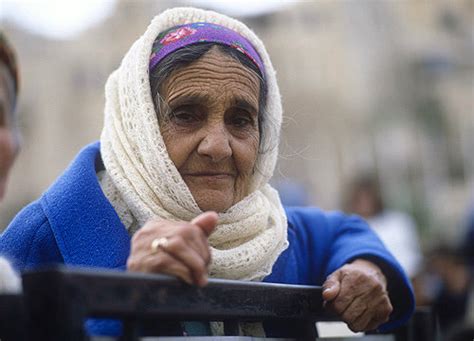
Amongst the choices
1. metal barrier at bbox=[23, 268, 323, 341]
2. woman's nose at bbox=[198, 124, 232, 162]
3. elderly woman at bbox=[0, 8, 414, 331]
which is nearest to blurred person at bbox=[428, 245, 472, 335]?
elderly woman at bbox=[0, 8, 414, 331]

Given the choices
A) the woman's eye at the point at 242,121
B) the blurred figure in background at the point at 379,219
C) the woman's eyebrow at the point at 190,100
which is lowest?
the blurred figure in background at the point at 379,219

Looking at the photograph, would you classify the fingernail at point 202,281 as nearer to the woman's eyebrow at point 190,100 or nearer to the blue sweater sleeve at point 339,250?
the woman's eyebrow at point 190,100

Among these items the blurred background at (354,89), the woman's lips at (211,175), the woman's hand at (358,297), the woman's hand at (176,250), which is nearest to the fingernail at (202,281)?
the woman's hand at (176,250)

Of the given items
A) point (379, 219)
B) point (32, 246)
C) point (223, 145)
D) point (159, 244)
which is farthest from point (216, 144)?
point (379, 219)

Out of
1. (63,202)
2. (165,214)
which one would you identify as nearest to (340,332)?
(165,214)

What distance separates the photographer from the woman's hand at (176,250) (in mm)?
1757

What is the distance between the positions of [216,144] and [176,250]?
740 mm

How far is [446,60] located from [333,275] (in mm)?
40828

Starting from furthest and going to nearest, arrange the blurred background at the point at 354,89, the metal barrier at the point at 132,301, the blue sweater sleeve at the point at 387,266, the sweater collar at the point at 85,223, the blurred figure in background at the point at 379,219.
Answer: the blurred background at the point at 354,89 → the blurred figure in background at the point at 379,219 → the blue sweater sleeve at the point at 387,266 → the sweater collar at the point at 85,223 → the metal barrier at the point at 132,301

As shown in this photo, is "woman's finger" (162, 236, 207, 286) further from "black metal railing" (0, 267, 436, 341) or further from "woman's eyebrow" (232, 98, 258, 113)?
"woman's eyebrow" (232, 98, 258, 113)

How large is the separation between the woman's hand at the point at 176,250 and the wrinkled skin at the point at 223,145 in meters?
0.64

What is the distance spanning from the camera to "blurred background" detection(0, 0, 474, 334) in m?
38.4

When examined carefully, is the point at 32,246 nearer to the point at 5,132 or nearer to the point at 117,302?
the point at 5,132

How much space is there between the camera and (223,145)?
2482 mm
